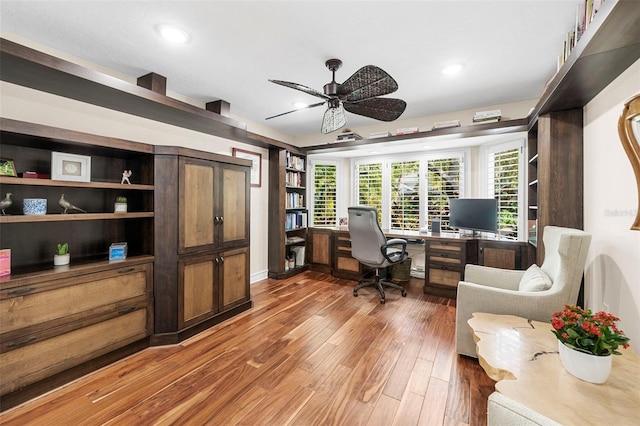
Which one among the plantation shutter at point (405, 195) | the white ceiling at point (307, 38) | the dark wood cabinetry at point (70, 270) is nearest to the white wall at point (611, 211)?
the white ceiling at point (307, 38)

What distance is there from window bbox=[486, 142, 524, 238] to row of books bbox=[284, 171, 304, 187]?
3017 mm

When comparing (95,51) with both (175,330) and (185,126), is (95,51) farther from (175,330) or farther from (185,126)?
(175,330)

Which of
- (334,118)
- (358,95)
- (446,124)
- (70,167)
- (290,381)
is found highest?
(446,124)

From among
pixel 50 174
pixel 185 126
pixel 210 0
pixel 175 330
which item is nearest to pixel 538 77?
pixel 210 0

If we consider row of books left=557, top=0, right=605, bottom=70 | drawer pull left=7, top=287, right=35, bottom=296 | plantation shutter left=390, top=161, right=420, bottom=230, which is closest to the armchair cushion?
row of books left=557, top=0, right=605, bottom=70

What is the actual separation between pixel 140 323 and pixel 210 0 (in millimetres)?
2526

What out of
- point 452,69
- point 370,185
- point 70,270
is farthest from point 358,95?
point 370,185

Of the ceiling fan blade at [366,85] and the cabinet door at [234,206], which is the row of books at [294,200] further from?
the ceiling fan blade at [366,85]

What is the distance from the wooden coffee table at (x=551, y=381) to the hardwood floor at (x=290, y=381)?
19.8 inches

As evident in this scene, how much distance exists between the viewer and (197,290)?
8.38 ft

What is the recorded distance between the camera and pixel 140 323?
7.30 feet

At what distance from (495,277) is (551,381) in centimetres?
147

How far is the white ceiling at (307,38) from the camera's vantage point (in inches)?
67.4

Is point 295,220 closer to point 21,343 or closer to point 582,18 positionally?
point 21,343
